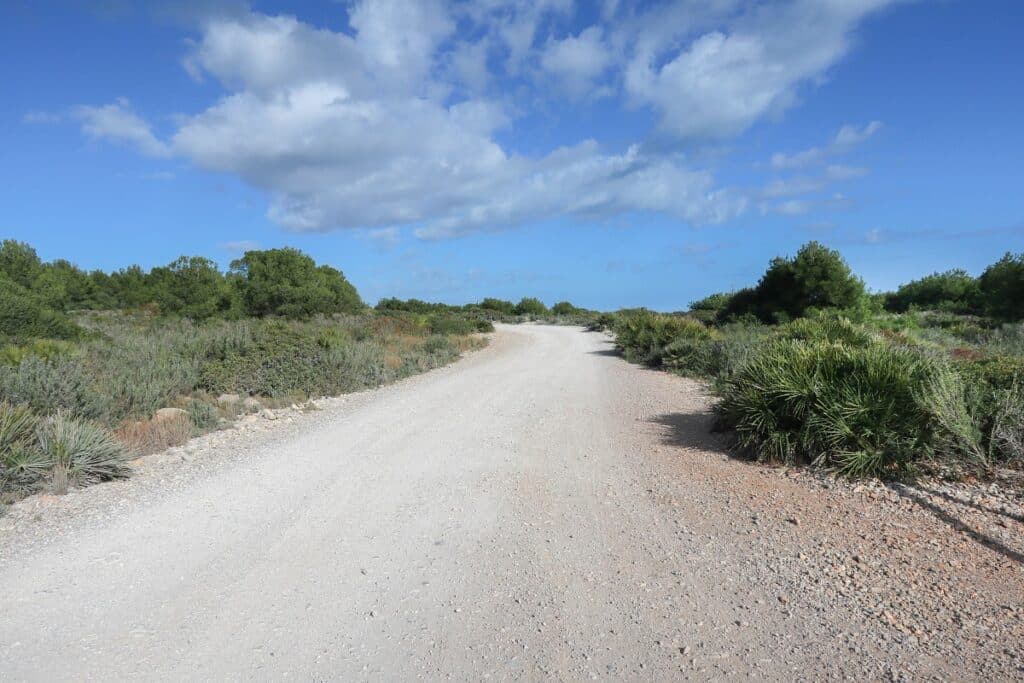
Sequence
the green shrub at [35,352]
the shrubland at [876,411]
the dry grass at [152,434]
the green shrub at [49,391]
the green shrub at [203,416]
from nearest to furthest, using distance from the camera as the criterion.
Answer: the shrubland at [876,411], the dry grass at [152,434], the green shrub at [49,391], the green shrub at [203,416], the green shrub at [35,352]

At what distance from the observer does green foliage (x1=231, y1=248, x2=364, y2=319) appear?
31.3 m

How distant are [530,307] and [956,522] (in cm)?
5457

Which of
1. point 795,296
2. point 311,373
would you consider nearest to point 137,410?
point 311,373

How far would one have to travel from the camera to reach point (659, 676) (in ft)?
10.2

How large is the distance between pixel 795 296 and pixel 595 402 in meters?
14.6

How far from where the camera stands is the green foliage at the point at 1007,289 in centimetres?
2219

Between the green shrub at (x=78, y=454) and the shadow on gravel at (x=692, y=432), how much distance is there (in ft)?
21.6

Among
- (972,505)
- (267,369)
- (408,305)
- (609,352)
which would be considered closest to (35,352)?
(267,369)

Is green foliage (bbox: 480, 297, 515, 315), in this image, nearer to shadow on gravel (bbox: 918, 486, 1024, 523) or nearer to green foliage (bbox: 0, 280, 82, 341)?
green foliage (bbox: 0, 280, 82, 341)

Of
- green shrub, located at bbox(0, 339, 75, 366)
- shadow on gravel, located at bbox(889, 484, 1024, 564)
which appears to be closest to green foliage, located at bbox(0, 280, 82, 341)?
green shrub, located at bbox(0, 339, 75, 366)

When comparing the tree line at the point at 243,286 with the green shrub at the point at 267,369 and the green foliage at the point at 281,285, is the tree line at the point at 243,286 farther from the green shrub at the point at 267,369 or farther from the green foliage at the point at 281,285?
the green shrub at the point at 267,369

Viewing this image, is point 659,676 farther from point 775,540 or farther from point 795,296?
point 795,296

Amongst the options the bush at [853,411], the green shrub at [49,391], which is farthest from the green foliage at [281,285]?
the bush at [853,411]

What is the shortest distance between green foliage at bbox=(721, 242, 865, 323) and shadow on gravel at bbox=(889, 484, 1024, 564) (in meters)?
17.4
